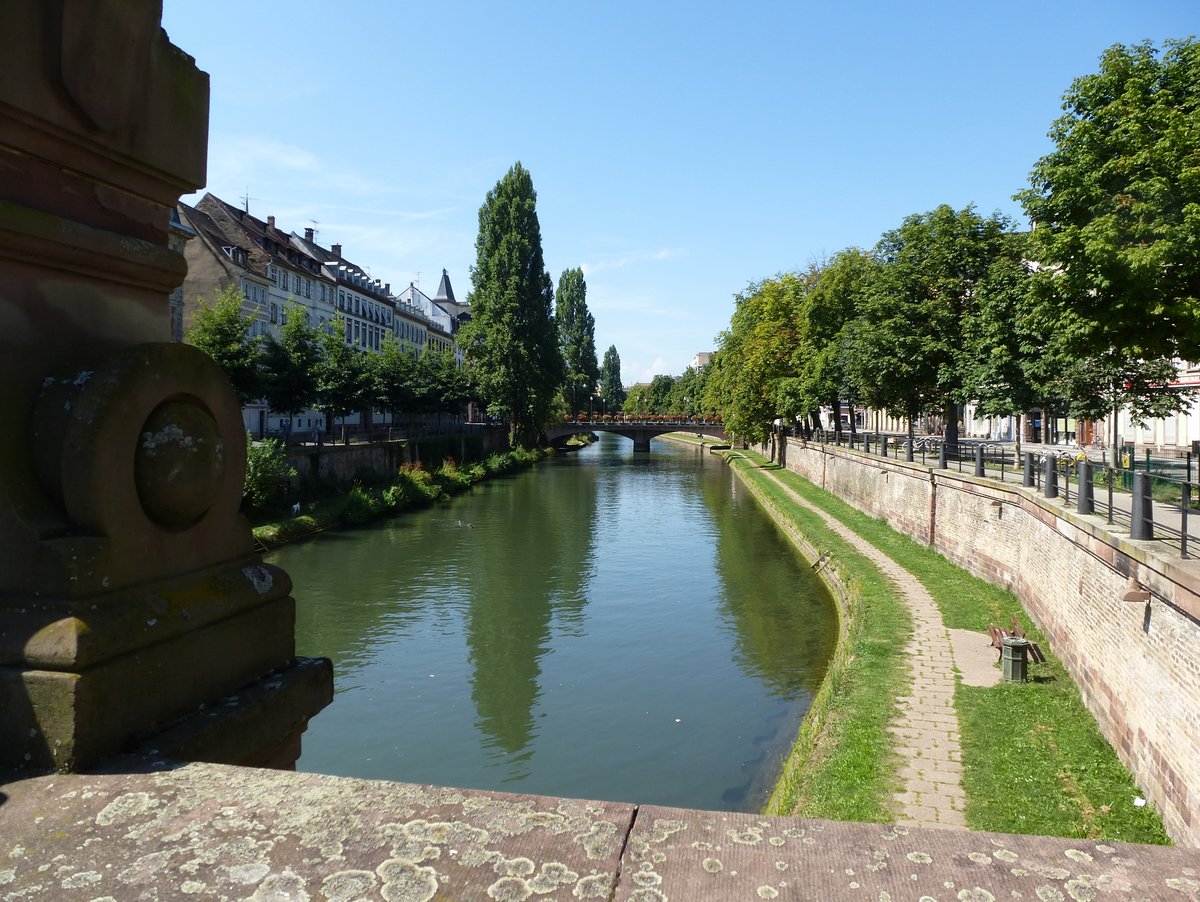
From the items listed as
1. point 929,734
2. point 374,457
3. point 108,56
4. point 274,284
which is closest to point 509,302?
point 274,284

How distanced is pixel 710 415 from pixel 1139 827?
320 ft

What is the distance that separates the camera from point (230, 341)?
31359 millimetres

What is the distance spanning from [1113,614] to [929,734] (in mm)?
2761

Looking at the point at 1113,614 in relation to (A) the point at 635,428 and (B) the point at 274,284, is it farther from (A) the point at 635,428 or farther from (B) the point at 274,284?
(A) the point at 635,428

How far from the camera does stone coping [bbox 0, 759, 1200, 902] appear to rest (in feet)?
6.13

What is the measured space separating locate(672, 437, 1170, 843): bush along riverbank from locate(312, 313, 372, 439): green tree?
30819mm

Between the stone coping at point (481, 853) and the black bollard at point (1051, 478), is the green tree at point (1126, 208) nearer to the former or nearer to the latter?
the black bollard at point (1051, 478)

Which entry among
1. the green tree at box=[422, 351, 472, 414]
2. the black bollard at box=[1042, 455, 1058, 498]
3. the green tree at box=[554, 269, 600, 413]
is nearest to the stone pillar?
the black bollard at box=[1042, 455, 1058, 498]

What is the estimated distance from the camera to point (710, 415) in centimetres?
10519

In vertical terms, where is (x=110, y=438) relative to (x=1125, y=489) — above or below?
above

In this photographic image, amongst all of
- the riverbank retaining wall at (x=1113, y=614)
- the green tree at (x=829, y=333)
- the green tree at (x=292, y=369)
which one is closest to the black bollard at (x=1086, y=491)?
the riverbank retaining wall at (x=1113, y=614)

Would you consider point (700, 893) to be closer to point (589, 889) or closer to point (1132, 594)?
point (589, 889)

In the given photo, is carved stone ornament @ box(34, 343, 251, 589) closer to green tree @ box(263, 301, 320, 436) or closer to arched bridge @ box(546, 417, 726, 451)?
green tree @ box(263, 301, 320, 436)

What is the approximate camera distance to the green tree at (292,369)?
36.0 m
